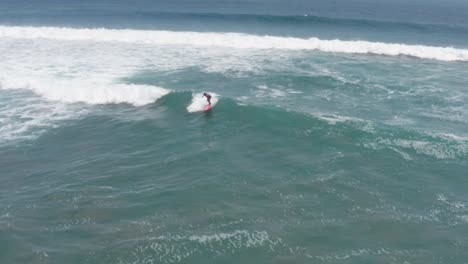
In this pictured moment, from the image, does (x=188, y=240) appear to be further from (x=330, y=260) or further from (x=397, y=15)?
(x=397, y=15)

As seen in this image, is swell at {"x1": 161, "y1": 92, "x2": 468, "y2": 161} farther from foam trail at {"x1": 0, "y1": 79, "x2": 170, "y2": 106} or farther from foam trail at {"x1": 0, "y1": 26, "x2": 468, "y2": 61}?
foam trail at {"x1": 0, "y1": 26, "x2": 468, "y2": 61}

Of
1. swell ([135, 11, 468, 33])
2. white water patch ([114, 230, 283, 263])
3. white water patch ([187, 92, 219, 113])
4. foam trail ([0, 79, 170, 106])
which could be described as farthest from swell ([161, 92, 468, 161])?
swell ([135, 11, 468, 33])

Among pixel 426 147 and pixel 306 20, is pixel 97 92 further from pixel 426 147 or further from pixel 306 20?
pixel 306 20

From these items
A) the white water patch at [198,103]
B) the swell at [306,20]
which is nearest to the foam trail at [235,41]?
the swell at [306,20]

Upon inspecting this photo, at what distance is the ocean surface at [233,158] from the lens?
18.1 meters

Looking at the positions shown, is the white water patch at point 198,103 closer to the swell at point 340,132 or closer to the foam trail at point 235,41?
the swell at point 340,132

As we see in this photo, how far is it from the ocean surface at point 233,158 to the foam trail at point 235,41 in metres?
2.73

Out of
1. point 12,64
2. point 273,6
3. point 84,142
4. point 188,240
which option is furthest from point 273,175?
point 273,6

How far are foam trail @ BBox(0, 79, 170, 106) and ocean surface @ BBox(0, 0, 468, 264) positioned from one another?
0.15m

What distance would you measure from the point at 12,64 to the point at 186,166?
34.8 metres

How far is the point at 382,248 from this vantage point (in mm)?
17609

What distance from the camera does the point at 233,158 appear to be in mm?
25859

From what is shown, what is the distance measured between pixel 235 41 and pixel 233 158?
40.8m

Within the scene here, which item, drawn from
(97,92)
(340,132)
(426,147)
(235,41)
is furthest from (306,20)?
(426,147)
